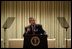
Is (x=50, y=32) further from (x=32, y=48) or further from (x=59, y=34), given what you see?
(x=32, y=48)

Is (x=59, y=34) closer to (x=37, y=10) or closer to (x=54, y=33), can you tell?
(x=54, y=33)

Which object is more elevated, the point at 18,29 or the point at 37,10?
the point at 37,10

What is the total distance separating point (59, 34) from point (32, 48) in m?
1.79

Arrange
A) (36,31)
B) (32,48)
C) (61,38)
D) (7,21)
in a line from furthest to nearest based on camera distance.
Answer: (61,38) < (7,21) < (36,31) < (32,48)

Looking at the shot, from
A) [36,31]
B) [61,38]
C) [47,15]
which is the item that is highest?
[47,15]

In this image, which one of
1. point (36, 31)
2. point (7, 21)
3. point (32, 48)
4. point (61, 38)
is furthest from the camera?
point (61, 38)

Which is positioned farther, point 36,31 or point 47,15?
point 47,15

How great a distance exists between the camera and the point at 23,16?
3398 mm

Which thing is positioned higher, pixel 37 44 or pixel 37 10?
pixel 37 10

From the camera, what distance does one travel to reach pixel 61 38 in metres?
3.31

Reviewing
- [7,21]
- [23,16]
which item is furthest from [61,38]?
[7,21]

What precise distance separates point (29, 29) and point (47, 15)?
1.66 m

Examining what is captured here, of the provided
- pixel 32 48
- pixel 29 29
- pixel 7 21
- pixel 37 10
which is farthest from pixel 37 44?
pixel 37 10

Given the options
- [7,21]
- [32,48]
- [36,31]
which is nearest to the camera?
[32,48]
